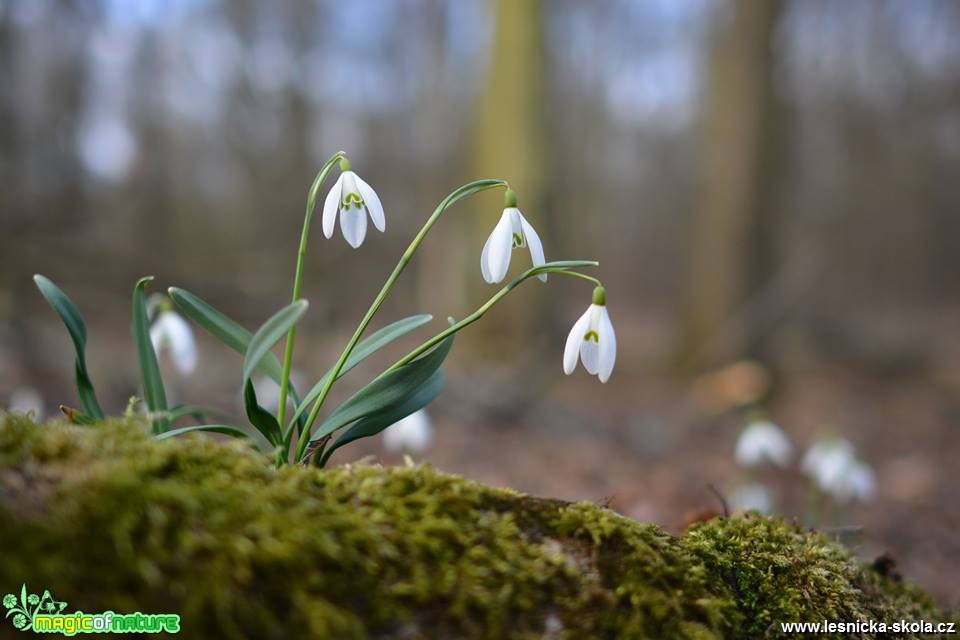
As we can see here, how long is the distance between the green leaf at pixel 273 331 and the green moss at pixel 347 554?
8.6 inches

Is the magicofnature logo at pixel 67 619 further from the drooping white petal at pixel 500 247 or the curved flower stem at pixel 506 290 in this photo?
the drooping white petal at pixel 500 247

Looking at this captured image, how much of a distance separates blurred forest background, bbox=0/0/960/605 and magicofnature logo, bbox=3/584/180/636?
1784 mm

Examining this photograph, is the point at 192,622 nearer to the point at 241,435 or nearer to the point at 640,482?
the point at 241,435

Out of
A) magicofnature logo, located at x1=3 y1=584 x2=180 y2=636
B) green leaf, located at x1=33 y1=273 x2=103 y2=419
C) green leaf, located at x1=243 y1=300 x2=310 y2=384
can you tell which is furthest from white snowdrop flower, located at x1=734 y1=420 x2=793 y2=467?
magicofnature logo, located at x1=3 y1=584 x2=180 y2=636

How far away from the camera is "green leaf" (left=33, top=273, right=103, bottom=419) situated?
4.56 feet

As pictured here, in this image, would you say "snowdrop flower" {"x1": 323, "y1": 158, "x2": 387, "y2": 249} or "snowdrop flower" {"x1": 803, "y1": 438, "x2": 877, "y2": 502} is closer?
"snowdrop flower" {"x1": 323, "y1": 158, "x2": 387, "y2": 249}

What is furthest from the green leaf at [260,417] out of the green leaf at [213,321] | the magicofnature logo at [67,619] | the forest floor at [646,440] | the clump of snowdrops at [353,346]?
the forest floor at [646,440]

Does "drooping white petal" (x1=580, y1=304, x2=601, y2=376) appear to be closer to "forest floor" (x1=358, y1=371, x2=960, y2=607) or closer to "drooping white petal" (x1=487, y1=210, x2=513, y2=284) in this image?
"drooping white petal" (x1=487, y1=210, x2=513, y2=284)

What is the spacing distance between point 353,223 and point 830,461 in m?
2.42

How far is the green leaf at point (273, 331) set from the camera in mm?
1244

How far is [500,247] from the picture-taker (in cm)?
141

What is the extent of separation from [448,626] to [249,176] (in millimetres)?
14690

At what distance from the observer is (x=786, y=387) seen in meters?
7.04

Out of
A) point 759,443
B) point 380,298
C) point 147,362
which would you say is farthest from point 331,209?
point 759,443
